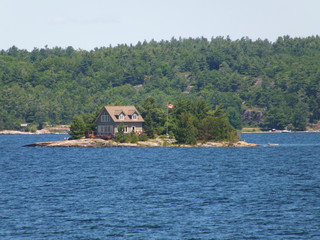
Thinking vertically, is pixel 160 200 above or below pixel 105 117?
below

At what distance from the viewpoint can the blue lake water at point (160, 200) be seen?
42.1 m

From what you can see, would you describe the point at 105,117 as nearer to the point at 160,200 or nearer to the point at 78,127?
the point at 78,127

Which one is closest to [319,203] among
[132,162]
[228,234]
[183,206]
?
[183,206]

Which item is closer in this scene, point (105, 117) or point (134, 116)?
point (105, 117)

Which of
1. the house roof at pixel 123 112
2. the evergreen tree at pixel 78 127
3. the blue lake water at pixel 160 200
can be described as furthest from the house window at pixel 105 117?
the blue lake water at pixel 160 200

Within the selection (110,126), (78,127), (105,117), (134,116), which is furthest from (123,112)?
(78,127)

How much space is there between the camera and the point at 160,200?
55688 millimetres

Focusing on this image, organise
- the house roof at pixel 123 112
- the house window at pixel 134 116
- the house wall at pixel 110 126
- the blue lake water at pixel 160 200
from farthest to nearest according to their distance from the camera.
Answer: the house window at pixel 134 116
the house roof at pixel 123 112
the house wall at pixel 110 126
the blue lake water at pixel 160 200

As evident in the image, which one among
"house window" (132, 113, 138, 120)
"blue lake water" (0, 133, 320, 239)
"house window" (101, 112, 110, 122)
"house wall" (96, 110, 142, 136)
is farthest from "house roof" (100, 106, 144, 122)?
"blue lake water" (0, 133, 320, 239)

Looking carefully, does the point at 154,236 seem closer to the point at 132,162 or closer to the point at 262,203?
the point at 262,203

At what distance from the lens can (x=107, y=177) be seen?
76.9 m

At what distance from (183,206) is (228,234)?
446 inches

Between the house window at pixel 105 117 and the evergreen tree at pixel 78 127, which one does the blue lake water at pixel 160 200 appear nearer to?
the evergreen tree at pixel 78 127

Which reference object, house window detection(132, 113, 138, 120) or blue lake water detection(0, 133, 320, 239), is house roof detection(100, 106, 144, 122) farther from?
blue lake water detection(0, 133, 320, 239)
